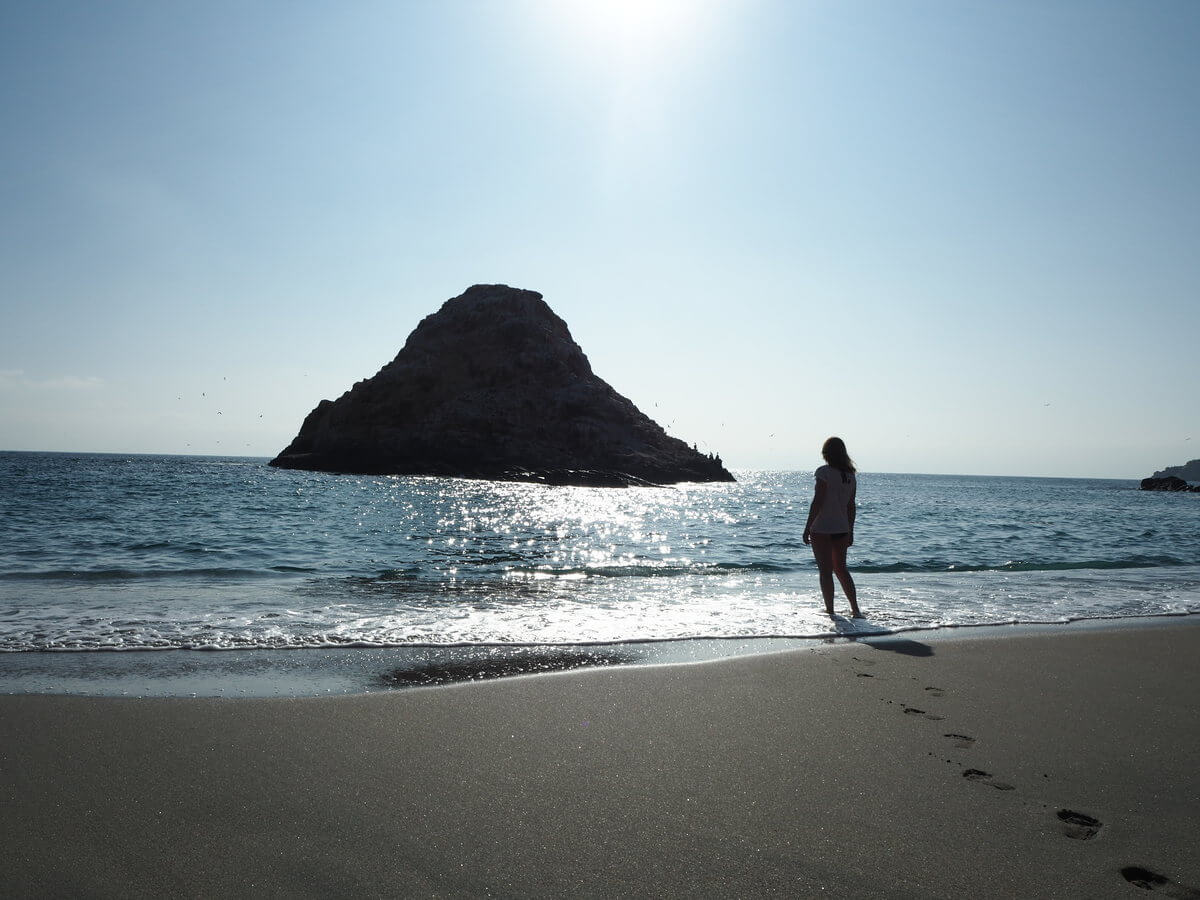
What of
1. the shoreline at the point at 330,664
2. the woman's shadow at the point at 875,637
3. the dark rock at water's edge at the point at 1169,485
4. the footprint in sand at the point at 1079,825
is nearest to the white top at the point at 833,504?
the woman's shadow at the point at 875,637

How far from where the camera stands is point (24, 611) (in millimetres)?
9242

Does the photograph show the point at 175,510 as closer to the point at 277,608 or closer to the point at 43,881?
the point at 277,608

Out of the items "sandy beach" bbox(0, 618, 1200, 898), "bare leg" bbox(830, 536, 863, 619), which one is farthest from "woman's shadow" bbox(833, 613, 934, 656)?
"sandy beach" bbox(0, 618, 1200, 898)

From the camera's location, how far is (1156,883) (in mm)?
2891

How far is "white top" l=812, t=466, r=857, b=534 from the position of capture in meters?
9.85

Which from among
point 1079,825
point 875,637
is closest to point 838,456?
point 875,637

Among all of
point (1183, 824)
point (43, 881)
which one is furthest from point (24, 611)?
point (1183, 824)

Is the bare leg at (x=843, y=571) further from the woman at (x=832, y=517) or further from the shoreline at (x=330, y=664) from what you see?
the shoreline at (x=330, y=664)

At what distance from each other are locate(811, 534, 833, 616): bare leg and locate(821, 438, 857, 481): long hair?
901 mm

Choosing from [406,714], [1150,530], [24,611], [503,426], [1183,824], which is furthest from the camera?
[503,426]

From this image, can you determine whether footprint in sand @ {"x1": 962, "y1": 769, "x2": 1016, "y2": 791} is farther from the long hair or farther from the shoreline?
the long hair

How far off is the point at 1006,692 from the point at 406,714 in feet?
15.1

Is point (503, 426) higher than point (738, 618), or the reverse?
point (503, 426)

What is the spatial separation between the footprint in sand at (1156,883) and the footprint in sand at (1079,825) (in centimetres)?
30
